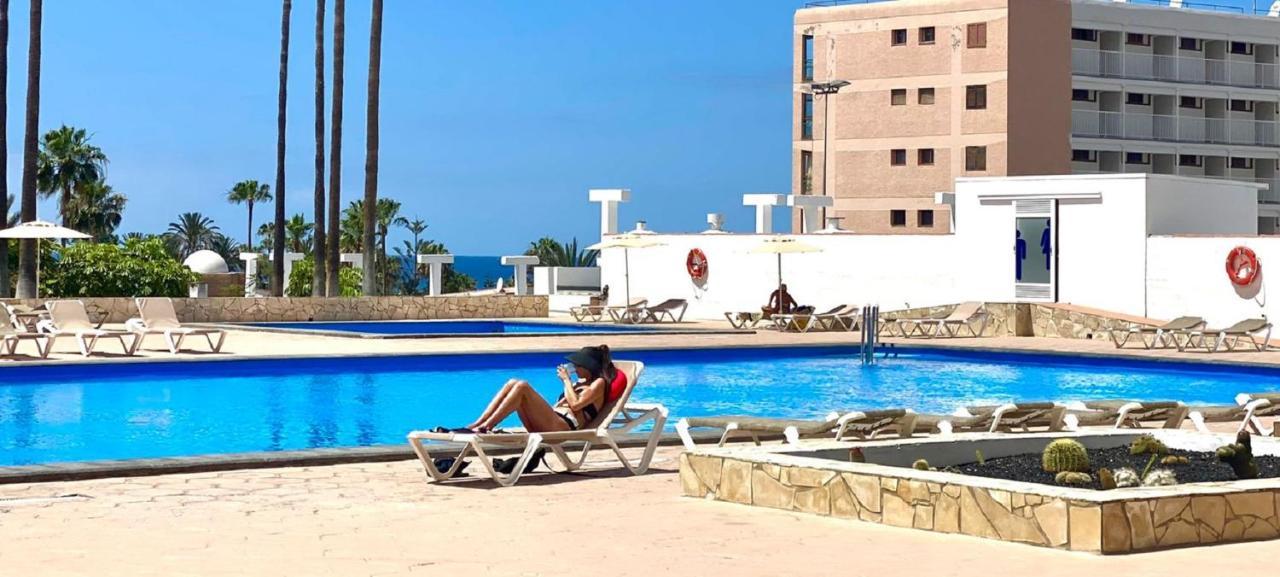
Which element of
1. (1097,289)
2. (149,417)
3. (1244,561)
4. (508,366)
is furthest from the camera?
(1097,289)

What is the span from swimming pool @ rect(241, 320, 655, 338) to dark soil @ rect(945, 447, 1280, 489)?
62.6 ft

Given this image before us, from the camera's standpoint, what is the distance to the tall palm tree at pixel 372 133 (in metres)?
36.7

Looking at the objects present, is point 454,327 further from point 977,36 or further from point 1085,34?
point 1085,34

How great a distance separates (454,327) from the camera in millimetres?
33531

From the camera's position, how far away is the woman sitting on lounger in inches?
377

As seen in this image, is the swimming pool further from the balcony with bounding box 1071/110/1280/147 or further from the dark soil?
the balcony with bounding box 1071/110/1280/147

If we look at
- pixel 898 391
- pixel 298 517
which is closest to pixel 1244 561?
pixel 298 517

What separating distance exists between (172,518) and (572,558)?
88.4 inches

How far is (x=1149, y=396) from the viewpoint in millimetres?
19469

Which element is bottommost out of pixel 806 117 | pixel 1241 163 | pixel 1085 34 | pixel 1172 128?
pixel 1241 163

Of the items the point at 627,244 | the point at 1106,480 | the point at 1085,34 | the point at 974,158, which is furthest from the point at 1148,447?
the point at 1085,34

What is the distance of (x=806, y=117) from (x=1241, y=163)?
50.9 feet

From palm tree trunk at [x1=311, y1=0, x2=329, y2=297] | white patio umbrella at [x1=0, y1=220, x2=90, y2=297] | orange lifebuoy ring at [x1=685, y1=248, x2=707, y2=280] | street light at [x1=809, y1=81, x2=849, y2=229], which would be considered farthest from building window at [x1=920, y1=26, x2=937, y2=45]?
white patio umbrella at [x1=0, y1=220, x2=90, y2=297]

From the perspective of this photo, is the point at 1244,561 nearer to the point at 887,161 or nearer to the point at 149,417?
the point at 149,417
